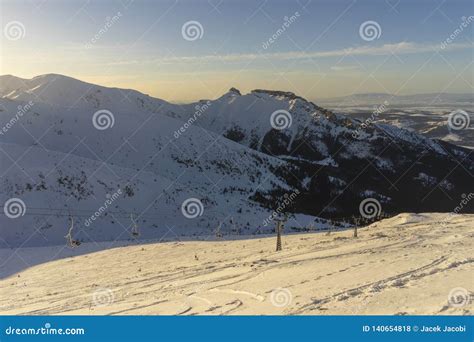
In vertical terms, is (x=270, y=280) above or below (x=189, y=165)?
below

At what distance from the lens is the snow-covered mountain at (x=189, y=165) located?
153ft

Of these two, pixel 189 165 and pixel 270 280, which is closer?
pixel 270 280

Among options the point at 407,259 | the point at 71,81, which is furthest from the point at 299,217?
the point at 71,81

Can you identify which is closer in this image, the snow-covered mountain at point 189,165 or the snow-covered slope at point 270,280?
the snow-covered slope at point 270,280

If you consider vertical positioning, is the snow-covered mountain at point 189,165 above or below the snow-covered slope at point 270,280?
Result: above

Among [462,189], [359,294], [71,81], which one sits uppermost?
[71,81]

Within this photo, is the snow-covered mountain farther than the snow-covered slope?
Yes

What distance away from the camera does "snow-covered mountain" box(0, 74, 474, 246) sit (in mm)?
46625

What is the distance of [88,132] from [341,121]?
108631 mm

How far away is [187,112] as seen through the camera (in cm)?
15788

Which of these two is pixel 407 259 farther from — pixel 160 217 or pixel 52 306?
pixel 160 217

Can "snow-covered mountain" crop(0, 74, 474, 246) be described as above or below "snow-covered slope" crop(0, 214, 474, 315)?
above

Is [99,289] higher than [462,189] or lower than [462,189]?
lower

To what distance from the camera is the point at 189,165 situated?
3177 inches
